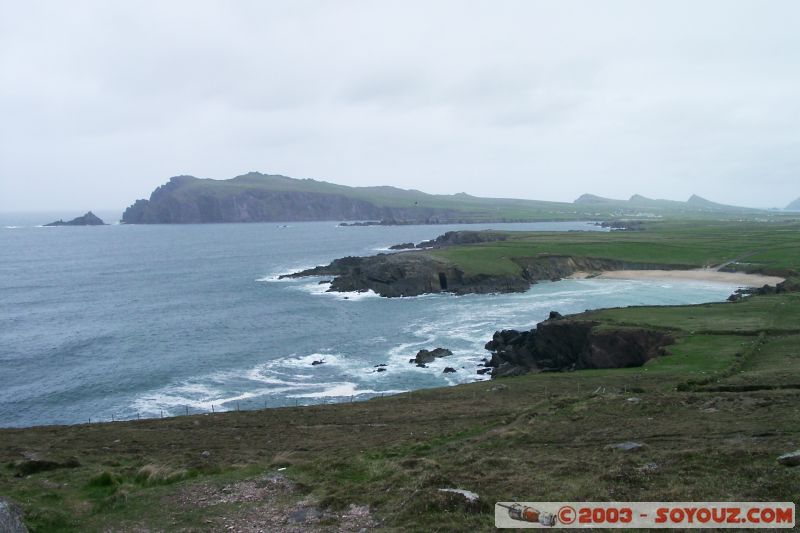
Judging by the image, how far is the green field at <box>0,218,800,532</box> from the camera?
16016 mm

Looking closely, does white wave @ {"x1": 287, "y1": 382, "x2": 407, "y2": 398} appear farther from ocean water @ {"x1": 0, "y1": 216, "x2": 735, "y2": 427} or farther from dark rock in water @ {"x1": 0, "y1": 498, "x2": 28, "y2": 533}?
dark rock in water @ {"x1": 0, "y1": 498, "x2": 28, "y2": 533}

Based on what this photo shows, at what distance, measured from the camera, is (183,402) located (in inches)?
1807

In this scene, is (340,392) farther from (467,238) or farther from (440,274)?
(467,238)

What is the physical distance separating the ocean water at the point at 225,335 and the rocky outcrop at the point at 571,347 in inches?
133

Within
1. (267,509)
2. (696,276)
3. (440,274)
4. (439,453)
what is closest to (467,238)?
(440,274)

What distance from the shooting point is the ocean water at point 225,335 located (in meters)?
47.6

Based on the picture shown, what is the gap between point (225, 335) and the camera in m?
68.4

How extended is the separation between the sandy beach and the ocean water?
6.36 meters

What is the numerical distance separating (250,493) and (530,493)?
350 inches

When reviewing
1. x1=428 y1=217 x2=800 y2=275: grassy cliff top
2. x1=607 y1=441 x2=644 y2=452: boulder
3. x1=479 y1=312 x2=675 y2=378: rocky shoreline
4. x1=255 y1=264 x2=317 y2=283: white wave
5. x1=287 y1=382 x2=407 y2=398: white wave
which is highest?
x1=428 y1=217 x2=800 y2=275: grassy cliff top

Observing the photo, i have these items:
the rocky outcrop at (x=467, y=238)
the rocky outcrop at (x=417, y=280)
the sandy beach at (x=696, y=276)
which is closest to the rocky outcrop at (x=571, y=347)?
the rocky outcrop at (x=417, y=280)

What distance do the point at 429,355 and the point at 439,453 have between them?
33.5 metres

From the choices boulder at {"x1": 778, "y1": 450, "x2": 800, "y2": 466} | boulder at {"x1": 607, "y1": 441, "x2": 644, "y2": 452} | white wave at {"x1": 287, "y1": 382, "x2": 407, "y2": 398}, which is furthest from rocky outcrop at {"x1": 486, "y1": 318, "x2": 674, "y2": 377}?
boulder at {"x1": 778, "y1": 450, "x2": 800, "y2": 466}

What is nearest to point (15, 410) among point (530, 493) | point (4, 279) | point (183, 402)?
point (183, 402)
